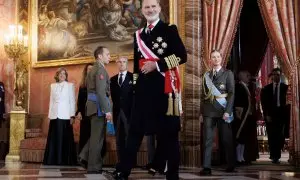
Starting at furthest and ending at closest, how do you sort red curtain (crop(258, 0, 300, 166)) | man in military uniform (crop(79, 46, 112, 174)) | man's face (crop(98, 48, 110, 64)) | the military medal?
red curtain (crop(258, 0, 300, 166)), man's face (crop(98, 48, 110, 64)), man in military uniform (crop(79, 46, 112, 174)), the military medal

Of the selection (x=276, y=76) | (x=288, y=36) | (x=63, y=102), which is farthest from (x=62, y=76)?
(x=276, y=76)

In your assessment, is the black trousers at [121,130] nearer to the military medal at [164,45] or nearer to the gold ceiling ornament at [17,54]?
the military medal at [164,45]

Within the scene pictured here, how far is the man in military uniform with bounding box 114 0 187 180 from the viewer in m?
3.23

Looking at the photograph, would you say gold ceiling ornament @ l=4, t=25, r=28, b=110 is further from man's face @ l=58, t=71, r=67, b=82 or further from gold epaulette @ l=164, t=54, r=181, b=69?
gold epaulette @ l=164, t=54, r=181, b=69

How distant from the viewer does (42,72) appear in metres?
8.44

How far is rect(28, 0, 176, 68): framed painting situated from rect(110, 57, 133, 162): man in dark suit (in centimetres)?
177

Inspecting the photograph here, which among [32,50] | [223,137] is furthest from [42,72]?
[223,137]

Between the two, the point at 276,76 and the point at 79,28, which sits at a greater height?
the point at 79,28

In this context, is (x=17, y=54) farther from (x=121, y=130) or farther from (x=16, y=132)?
(x=121, y=130)

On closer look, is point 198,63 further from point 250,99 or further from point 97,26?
point 97,26

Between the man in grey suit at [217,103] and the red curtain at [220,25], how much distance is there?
3.41ft

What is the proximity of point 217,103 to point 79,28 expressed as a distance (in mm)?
3744

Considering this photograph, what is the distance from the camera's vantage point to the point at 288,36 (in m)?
5.90

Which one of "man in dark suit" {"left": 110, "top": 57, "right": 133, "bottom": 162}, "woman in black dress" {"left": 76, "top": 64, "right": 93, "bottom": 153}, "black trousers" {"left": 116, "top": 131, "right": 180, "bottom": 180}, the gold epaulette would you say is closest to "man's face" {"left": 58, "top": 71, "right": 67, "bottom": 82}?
"woman in black dress" {"left": 76, "top": 64, "right": 93, "bottom": 153}
